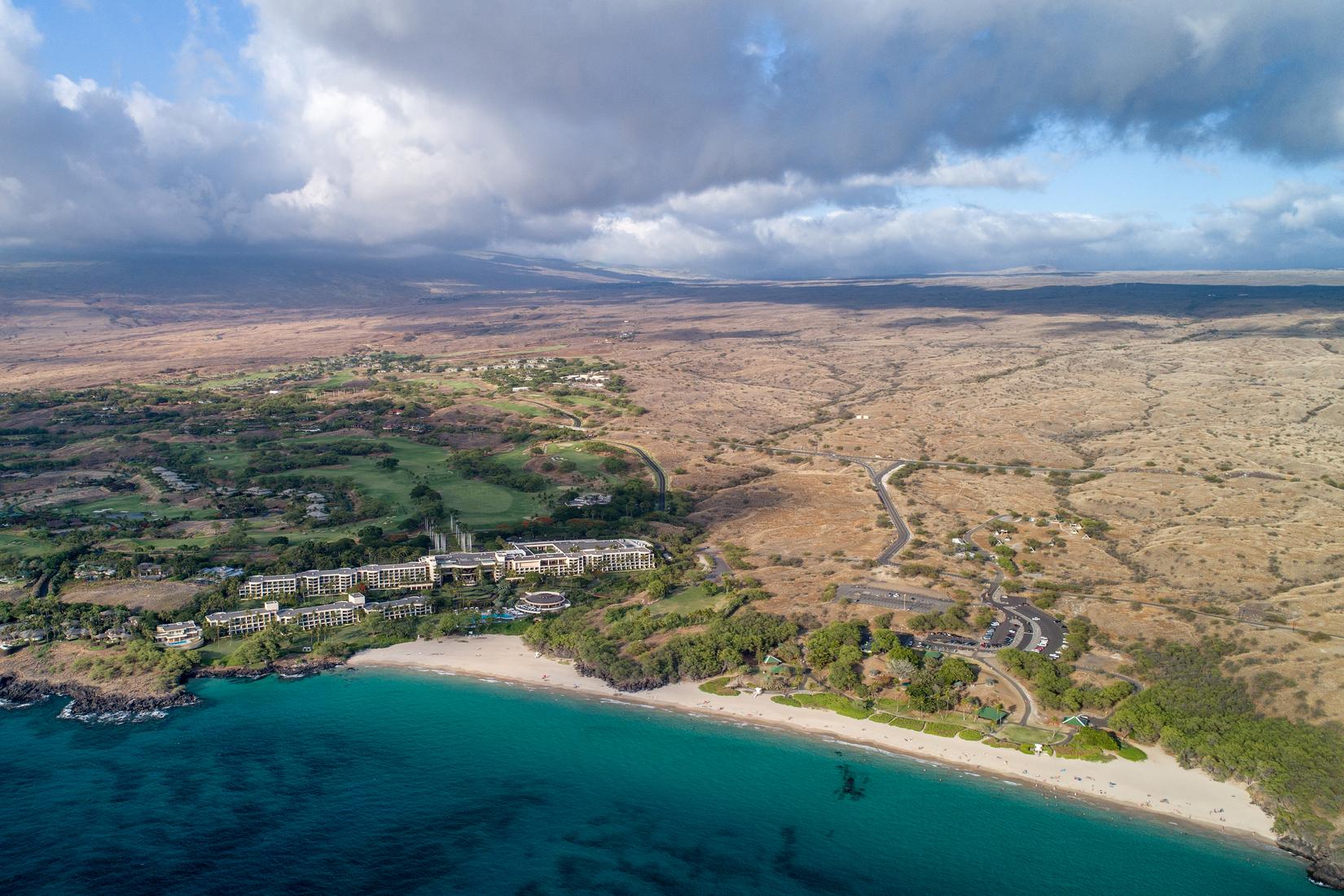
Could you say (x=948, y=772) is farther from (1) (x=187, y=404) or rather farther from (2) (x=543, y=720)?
(1) (x=187, y=404)

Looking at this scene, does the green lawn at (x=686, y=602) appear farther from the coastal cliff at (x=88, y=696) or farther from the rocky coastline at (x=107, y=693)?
the coastal cliff at (x=88, y=696)

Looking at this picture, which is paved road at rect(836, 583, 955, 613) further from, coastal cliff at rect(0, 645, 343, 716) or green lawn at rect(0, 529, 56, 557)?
green lawn at rect(0, 529, 56, 557)

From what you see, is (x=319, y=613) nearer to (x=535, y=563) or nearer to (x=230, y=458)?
(x=535, y=563)

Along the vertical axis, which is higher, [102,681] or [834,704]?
[834,704]

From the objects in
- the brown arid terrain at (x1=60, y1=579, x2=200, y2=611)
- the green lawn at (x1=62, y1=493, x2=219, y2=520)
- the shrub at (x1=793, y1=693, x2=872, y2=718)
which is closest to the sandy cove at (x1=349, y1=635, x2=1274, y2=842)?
the shrub at (x1=793, y1=693, x2=872, y2=718)

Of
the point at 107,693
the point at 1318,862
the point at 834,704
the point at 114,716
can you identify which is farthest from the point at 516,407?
Result: the point at 1318,862

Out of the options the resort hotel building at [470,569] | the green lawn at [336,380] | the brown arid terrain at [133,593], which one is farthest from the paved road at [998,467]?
the green lawn at [336,380]
